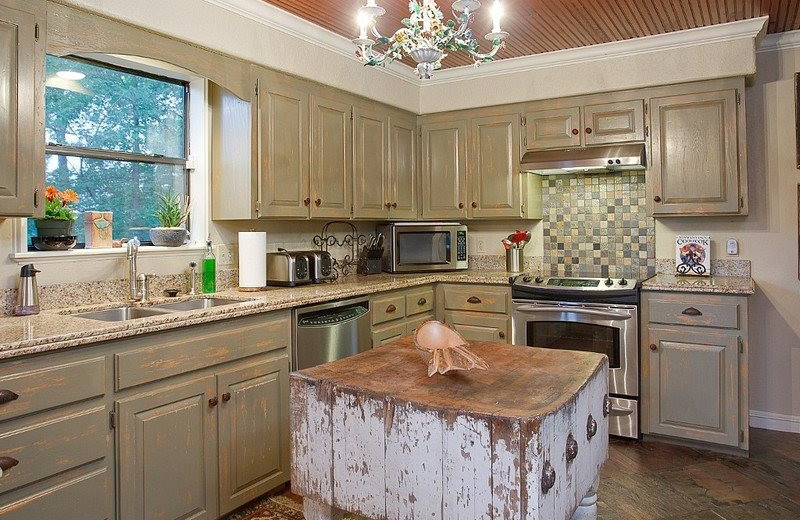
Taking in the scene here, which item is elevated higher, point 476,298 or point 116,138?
point 116,138

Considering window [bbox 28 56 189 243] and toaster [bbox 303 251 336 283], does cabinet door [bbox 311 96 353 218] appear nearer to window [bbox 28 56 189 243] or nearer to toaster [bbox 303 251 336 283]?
toaster [bbox 303 251 336 283]

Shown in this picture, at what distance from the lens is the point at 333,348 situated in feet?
10.4

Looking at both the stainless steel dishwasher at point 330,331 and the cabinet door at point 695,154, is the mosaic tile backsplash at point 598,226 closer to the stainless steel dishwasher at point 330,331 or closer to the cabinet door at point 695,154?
the cabinet door at point 695,154

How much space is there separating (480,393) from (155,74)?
103 inches

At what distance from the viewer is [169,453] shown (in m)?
2.31

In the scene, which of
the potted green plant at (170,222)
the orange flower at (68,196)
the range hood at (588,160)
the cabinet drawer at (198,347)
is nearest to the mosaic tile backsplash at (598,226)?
the range hood at (588,160)

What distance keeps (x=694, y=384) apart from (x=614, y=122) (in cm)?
179

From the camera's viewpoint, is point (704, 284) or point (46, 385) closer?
point (46, 385)

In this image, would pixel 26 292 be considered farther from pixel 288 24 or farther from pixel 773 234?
pixel 773 234

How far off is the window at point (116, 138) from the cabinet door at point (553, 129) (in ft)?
7.86

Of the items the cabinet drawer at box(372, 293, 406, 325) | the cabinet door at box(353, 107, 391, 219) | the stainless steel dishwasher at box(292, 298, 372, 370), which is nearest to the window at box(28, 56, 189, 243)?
the stainless steel dishwasher at box(292, 298, 372, 370)

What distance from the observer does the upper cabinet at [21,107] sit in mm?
2115

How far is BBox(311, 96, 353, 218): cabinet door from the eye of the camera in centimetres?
364

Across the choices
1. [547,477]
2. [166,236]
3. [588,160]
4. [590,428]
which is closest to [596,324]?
[588,160]
